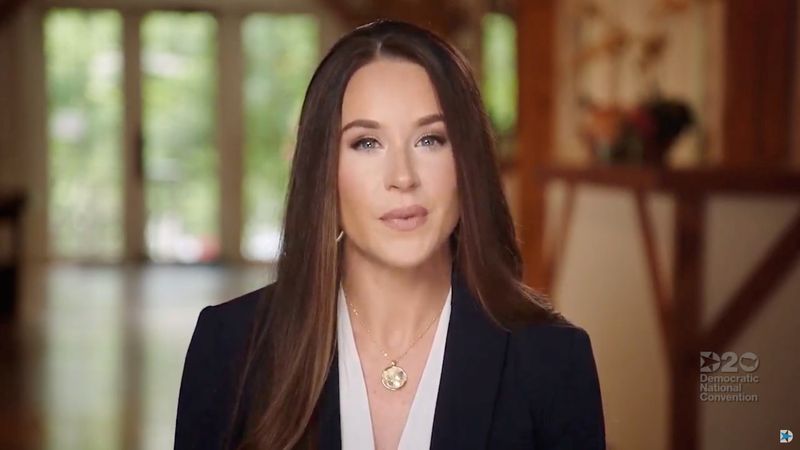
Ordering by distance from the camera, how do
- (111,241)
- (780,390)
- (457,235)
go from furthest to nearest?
(111,241) < (780,390) < (457,235)

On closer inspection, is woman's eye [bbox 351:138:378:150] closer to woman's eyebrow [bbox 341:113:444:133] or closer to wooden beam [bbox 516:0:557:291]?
woman's eyebrow [bbox 341:113:444:133]

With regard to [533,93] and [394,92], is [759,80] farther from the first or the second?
[394,92]

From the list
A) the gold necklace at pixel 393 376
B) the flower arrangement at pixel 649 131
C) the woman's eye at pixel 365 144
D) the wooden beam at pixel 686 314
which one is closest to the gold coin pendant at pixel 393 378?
the gold necklace at pixel 393 376

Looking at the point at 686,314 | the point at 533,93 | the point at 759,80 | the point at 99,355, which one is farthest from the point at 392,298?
the point at 99,355

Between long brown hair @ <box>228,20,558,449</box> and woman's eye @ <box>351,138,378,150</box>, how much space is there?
0.07 ft

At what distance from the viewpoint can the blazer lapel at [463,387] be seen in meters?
1.08

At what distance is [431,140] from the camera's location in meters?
1.04

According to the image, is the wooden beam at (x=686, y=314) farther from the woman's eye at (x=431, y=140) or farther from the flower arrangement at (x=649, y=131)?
the woman's eye at (x=431, y=140)

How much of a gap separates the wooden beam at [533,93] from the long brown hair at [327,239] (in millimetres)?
3679

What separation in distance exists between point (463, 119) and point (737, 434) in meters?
1.72

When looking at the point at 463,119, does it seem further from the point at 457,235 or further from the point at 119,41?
the point at 119,41

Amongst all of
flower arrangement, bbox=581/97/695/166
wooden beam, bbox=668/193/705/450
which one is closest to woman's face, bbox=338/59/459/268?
wooden beam, bbox=668/193/705/450

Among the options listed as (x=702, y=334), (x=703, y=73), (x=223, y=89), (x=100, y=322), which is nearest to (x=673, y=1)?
(x=703, y=73)

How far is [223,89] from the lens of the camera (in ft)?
33.1
